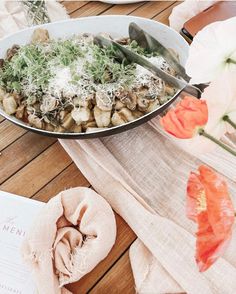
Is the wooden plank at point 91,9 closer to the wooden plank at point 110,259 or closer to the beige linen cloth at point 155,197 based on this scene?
the beige linen cloth at point 155,197

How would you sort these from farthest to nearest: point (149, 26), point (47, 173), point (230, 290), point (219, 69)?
point (149, 26) → point (47, 173) → point (230, 290) → point (219, 69)

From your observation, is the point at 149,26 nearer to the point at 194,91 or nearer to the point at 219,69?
the point at 194,91

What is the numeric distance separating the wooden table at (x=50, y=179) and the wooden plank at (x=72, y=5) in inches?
13.8

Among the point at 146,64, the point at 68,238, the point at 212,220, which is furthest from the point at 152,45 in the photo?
the point at 212,220

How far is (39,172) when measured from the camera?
630 millimetres

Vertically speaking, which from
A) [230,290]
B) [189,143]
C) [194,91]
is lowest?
[230,290]

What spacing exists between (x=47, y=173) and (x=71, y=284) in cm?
19

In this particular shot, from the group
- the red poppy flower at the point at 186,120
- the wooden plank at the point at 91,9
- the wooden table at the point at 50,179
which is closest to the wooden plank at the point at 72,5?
the wooden plank at the point at 91,9

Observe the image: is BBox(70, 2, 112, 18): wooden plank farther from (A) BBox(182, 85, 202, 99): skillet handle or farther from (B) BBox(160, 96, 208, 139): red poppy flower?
(B) BBox(160, 96, 208, 139): red poppy flower

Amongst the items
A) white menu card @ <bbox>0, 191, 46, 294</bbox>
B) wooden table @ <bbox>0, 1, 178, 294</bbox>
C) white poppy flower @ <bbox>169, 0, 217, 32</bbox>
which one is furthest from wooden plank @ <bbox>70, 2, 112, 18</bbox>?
white menu card @ <bbox>0, 191, 46, 294</bbox>

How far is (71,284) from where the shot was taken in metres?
0.51

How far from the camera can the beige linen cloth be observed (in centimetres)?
49

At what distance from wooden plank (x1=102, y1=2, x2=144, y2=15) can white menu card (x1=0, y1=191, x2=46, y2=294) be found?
1.65 feet

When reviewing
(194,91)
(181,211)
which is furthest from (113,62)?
(181,211)
